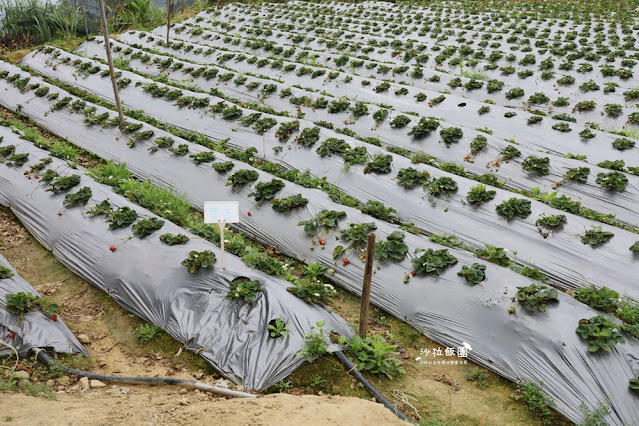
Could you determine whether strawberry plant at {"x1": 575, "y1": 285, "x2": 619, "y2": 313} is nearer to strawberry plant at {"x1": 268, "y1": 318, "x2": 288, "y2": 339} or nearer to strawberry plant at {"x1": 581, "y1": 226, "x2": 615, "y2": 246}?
strawberry plant at {"x1": 581, "y1": 226, "x2": 615, "y2": 246}

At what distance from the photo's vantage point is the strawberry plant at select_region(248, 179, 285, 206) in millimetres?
6820

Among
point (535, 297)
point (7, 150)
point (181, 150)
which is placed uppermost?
point (535, 297)

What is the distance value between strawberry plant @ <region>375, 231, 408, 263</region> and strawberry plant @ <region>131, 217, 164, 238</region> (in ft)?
9.00

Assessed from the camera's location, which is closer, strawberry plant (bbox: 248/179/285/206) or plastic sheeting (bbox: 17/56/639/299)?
plastic sheeting (bbox: 17/56/639/299)

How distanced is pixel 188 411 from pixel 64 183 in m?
4.74

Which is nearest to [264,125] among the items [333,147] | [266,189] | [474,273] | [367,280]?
[333,147]

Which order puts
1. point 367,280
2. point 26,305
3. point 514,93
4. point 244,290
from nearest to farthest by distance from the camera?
point 367,280 < point 26,305 < point 244,290 < point 514,93

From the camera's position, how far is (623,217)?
659 cm

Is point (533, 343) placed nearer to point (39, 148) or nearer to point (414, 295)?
point (414, 295)

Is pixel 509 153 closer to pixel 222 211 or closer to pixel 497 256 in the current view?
pixel 497 256

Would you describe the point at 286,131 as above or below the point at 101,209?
above

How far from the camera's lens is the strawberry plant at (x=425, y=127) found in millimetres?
8586

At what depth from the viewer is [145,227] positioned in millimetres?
5836

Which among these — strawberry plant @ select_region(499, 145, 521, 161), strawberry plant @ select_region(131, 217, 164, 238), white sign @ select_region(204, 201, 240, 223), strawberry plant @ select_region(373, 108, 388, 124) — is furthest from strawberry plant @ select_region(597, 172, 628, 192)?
strawberry plant @ select_region(131, 217, 164, 238)
